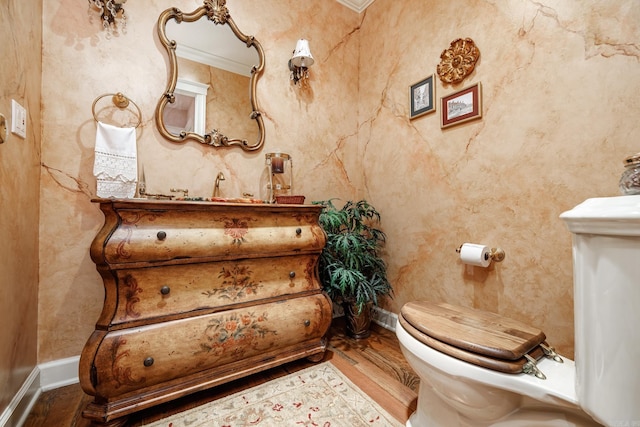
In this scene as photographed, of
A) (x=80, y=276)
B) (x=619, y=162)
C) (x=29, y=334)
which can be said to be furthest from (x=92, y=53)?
(x=619, y=162)

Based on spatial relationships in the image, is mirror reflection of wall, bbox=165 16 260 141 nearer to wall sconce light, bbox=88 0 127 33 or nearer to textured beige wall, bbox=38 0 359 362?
textured beige wall, bbox=38 0 359 362

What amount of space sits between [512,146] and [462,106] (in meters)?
0.40

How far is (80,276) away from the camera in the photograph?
4.72 ft

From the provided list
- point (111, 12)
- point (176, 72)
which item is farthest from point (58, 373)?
point (111, 12)

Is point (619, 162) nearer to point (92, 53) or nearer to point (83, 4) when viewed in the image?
point (92, 53)

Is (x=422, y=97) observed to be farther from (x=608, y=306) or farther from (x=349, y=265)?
(x=608, y=306)

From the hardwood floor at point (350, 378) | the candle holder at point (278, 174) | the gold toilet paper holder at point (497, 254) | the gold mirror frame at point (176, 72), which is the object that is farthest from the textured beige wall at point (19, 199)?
the gold toilet paper holder at point (497, 254)

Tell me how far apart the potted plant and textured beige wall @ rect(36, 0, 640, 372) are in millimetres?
252

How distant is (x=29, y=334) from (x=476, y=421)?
1.95 metres

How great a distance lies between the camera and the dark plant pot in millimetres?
1883

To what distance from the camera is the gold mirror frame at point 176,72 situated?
1.62 metres

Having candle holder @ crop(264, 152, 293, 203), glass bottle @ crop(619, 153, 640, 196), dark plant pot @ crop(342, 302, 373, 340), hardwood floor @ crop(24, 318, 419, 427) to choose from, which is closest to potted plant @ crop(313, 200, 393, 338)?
dark plant pot @ crop(342, 302, 373, 340)

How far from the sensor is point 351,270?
68.6 inches

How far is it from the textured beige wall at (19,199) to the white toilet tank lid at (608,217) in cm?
184
